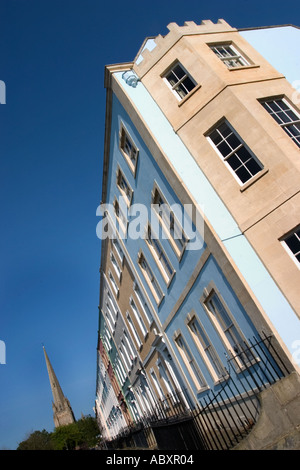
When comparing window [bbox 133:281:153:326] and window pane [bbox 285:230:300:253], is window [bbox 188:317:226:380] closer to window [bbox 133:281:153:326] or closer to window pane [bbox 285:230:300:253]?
window pane [bbox 285:230:300:253]

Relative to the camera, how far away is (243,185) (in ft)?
34.5

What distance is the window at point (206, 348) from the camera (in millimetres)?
11817

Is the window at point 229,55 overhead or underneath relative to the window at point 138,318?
overhead

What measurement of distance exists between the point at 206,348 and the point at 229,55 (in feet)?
37.0

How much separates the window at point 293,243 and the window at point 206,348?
449 cm

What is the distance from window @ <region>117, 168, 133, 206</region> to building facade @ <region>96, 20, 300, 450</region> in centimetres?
10

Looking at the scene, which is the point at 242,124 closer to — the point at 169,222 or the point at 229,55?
the point at 169,222

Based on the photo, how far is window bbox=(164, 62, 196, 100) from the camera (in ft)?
43.7

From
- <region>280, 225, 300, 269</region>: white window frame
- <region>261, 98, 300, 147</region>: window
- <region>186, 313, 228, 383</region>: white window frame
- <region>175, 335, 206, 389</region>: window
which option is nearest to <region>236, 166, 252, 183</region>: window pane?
<region>261, 98, 300, 147</region>: window

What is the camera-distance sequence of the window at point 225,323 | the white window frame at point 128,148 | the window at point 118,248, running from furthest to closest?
the window at point 118,248 < the white window frame at point 128,148 < the window at point 225,323

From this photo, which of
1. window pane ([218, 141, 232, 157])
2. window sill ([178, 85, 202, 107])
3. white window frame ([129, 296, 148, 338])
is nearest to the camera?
window pane ([218, 141, 232, 157])

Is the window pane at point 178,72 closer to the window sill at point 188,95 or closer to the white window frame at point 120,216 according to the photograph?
the window sill at point 188,95

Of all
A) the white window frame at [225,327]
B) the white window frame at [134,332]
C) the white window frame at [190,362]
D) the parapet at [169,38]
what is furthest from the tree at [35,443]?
the parapet at [169,38]
